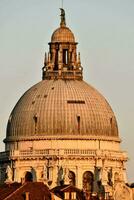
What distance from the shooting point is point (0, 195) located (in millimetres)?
175750

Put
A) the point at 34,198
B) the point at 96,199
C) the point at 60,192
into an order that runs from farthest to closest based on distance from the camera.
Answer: the point at 96,199
the point at 60,192
the point at 34,198

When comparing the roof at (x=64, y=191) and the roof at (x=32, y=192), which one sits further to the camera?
the roof at (x=64, y=191)

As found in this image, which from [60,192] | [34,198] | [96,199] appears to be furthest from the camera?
[96,199]

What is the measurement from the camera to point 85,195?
190625 mm

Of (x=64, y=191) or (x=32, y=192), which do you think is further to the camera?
(x=64, y=191)

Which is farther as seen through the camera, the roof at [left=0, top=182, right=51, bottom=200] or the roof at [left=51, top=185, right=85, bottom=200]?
the roof at [left=51, top=185, right=85, bottom=200]

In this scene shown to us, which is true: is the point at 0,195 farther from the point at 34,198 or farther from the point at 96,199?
the point at 96,199

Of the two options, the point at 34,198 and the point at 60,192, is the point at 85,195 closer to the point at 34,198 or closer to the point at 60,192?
the point at 60,192

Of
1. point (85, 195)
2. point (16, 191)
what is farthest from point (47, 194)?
point (85, 195)

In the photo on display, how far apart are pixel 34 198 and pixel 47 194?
318cm

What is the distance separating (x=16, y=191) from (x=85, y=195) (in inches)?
673

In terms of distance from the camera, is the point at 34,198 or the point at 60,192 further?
the point at 60,192

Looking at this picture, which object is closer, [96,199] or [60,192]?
[60,192]

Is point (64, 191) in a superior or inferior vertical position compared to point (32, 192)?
superior
